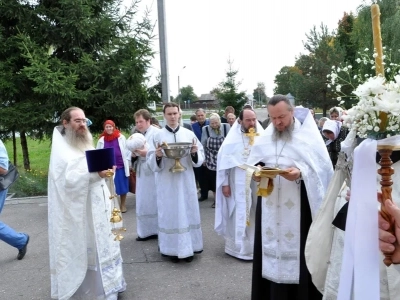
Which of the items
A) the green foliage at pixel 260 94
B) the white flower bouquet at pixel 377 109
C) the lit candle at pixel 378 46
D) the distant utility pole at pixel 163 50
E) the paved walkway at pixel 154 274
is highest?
the green foliage at pixel 260 94

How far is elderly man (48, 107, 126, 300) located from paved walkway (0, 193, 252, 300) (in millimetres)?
508

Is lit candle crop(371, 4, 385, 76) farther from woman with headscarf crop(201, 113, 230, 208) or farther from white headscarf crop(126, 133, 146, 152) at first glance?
woman with headscarf crop(201, 113, 230, 208)

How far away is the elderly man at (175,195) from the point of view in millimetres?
5277

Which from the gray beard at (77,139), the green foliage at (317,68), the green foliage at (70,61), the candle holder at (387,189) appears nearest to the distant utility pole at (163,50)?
the green foliage at (70,61)

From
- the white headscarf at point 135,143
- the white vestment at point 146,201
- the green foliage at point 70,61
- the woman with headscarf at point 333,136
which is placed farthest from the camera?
the green foliage at point 70,61

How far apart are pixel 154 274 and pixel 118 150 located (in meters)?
3.52

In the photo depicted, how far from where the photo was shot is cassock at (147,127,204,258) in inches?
208

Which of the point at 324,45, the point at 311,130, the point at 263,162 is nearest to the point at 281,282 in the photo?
the point at 263,162

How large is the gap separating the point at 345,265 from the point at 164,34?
7.50 metres

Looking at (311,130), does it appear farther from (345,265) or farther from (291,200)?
(345,265)

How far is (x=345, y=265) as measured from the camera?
7.36 ft

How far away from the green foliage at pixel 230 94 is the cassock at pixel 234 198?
11.8 m

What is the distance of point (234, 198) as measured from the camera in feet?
18.4

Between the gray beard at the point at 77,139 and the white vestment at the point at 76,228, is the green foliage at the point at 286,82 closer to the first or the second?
the gray beard at the point at 77,139
